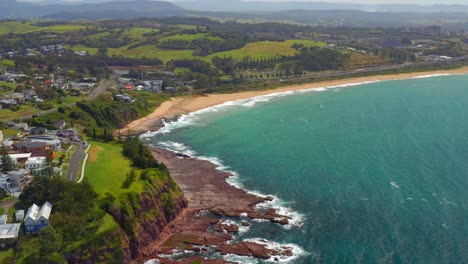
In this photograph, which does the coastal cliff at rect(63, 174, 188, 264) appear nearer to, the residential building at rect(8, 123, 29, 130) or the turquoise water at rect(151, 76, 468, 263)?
the turquoise water at rect(151, 76, 468, 263)

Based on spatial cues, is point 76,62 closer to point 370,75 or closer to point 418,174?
point 370,75

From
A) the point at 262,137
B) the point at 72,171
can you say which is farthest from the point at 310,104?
the point at 72,171

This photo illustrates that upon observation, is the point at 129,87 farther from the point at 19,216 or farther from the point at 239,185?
the point at 19,216

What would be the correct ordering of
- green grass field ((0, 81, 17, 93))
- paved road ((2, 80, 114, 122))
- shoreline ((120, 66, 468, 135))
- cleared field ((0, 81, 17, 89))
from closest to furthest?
paved road ((2, 80, 114, 122)) → shoreline ((120, 66, 468, 135)) → green grass field ((0, 81, 17, 93)) → cleared field ((0, 81, 17, 89))

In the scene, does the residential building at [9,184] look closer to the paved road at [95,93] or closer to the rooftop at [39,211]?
the rooftop at [39,211]

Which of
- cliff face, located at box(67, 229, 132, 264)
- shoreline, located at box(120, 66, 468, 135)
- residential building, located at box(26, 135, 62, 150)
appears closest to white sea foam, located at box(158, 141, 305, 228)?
shoreline, located at box(120, 66, 468, 135)

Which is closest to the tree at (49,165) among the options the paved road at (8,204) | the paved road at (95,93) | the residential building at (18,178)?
the residential building at (18,178)
